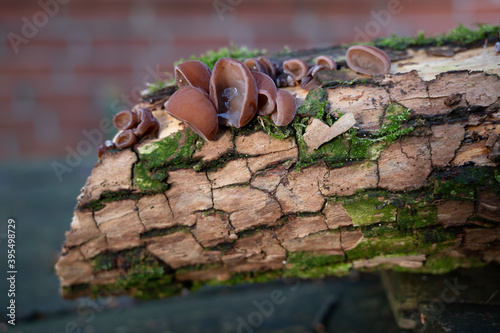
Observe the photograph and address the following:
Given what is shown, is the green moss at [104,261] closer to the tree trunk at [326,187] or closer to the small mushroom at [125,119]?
the tree trunk at [326,187]

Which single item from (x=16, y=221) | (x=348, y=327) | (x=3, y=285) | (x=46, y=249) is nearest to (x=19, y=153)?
(x=16, y=221)

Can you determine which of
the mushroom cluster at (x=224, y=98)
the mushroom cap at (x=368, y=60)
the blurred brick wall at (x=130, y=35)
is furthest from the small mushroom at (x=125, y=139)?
the blurred brick wall at (x=130, y=35)

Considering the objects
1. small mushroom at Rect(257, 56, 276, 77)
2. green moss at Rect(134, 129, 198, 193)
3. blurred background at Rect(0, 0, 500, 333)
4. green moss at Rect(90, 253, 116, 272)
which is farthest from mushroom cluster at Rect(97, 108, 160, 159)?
blurred background at Rect(0, 0, 500, 333)

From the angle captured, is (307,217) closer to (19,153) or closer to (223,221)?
(223,221)

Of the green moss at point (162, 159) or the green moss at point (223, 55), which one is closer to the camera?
the green moss at point (162, 159)

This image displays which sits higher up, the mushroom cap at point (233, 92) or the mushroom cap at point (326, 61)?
the mushroom cap at point (326, 61)

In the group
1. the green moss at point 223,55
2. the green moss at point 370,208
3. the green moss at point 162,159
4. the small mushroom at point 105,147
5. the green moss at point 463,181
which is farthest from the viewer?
the green moss at point 223,55

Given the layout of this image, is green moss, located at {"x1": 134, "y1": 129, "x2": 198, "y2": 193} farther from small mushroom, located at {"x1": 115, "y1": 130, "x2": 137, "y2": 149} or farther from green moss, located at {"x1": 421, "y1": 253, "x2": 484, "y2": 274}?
green moss, located at {"x1": 421, "y1": 253, "x2": 484, "y2": 274}

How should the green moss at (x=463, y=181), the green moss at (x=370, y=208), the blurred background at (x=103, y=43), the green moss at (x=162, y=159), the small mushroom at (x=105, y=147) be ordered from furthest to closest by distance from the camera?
the blurred background at (x=103, y=43)
the small mushroom at (x=105, y=147)
the green moss at (x=162, y=159)
the green moss at (x=370, y=208)
the green moss at (x=463, y=181)
